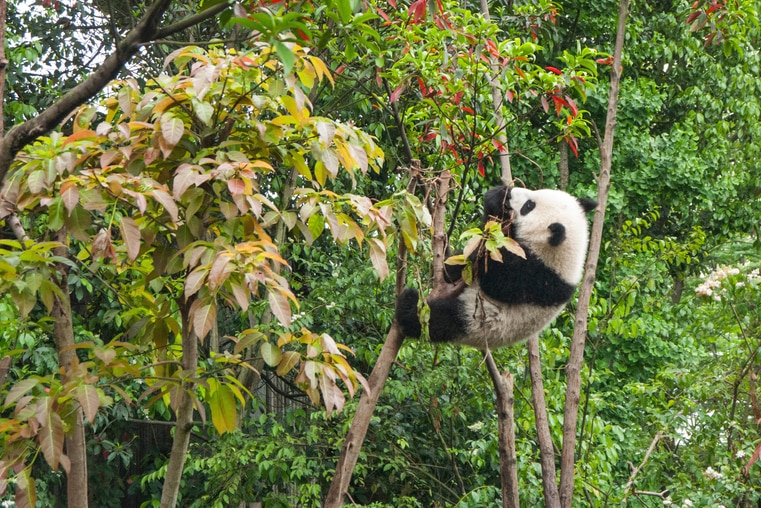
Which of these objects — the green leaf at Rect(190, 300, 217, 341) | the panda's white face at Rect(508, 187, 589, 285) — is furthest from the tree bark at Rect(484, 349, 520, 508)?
the green leaf at Rect(190, 300, 217, 341)

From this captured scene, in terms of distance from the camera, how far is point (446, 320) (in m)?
3.54

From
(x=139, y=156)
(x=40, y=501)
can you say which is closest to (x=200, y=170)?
(x=139, y=156)

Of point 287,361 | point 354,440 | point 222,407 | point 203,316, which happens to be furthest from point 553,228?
point 203,316

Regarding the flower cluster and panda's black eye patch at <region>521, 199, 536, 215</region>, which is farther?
the flower cluster

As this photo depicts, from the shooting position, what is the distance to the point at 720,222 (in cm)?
764

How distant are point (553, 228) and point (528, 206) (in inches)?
13.9

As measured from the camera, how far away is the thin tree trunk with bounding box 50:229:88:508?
85.0 inches

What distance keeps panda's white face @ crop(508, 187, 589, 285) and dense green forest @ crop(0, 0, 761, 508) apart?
191 millimetres

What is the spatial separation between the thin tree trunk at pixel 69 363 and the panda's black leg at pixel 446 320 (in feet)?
5.64

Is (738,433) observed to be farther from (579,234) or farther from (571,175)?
(571,175)

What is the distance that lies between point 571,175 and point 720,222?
162 centimetres

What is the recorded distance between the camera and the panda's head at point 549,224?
3650 mm

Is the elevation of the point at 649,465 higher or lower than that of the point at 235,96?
lower

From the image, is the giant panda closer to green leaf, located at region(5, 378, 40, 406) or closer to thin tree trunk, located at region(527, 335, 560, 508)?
thin tree trunk, located at region(527, 335, 560, 508)
